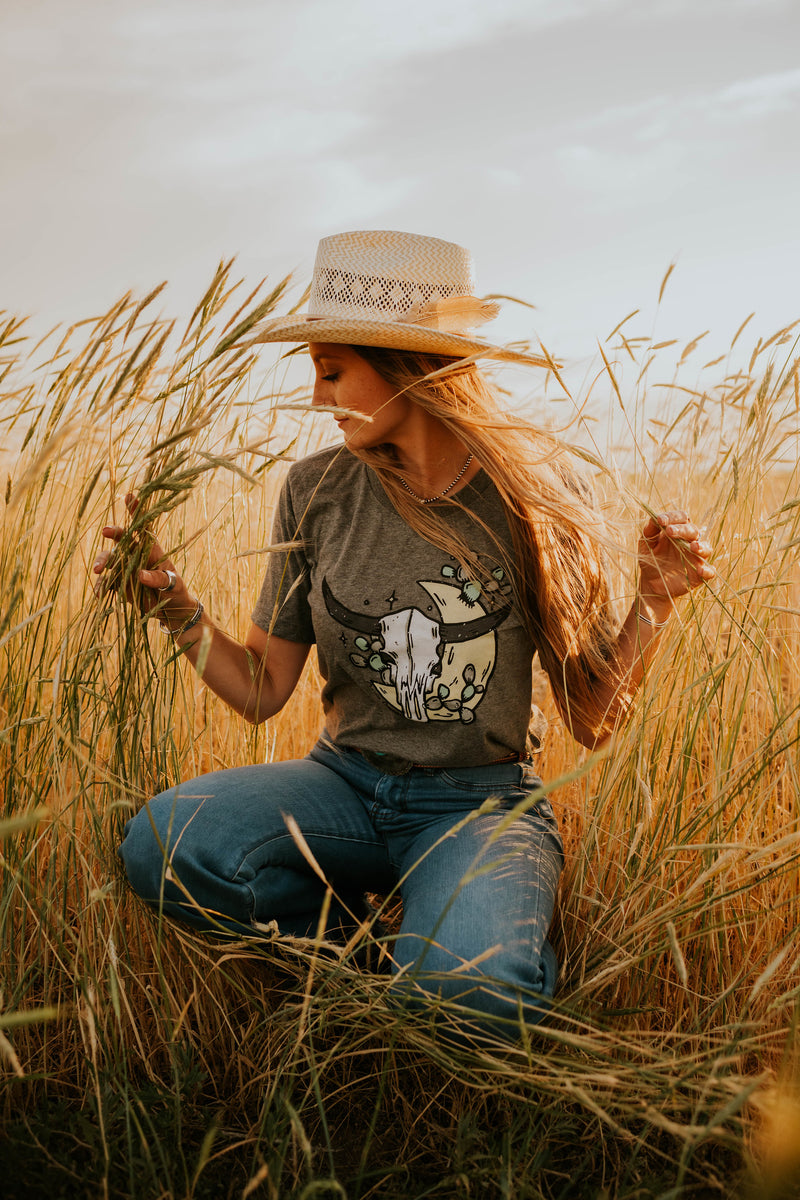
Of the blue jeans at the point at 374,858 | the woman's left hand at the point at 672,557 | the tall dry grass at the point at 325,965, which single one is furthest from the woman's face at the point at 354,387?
the blue jeans at the point at 374,858

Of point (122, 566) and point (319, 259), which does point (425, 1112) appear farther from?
point (319, 259)

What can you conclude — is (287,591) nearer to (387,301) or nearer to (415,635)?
(415,635)

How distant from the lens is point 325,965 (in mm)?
1191

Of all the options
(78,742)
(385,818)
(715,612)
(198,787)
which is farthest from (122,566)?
(715,612)

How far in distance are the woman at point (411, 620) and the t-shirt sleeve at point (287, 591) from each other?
0.03 feet

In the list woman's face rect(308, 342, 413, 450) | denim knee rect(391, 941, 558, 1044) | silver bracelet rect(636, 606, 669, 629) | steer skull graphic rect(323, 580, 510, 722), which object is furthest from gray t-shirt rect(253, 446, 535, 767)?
denim knee rect(391, 941, 558, 1044)

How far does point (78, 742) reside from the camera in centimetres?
135

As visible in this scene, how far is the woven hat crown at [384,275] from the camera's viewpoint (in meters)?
1.60

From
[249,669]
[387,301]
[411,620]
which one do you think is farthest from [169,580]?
[387,301]

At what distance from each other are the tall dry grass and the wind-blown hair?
16 centimetres

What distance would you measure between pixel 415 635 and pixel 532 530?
11.5 inches

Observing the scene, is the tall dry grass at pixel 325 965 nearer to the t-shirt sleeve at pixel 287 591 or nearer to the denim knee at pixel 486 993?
the denim knee at pixel 486 993

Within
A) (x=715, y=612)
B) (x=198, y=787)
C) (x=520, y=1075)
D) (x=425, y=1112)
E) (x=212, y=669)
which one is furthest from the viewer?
(x=715, y=612)

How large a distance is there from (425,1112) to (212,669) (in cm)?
81
